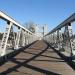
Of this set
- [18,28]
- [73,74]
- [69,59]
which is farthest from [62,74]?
[18,28]

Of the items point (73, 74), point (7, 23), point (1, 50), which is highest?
point (7, 23)

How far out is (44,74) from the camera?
26.6ft

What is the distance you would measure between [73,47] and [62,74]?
4.34 m

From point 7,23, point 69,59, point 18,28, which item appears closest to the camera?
point 69,59

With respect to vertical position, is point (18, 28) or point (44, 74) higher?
point (18, 28)

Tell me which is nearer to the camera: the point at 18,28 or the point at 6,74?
the point at 6,74

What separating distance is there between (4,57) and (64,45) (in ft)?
17.5

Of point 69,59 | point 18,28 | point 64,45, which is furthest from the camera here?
point 18,28

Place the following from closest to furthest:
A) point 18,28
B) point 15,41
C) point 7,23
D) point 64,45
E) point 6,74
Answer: point 6,74, point 7,23, point 64,45, point 15,41, point 18,28

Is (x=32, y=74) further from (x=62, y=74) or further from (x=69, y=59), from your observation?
(x=69, y=59)

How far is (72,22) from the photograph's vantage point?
12883 millimetres

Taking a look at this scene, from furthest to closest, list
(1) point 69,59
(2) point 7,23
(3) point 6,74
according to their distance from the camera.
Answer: (2) point 7,23 → (1) point 69,59 → (3) point 6,74

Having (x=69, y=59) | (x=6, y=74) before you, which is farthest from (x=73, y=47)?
(x=6, y=74)

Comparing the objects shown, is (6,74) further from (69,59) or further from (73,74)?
(69,59)
